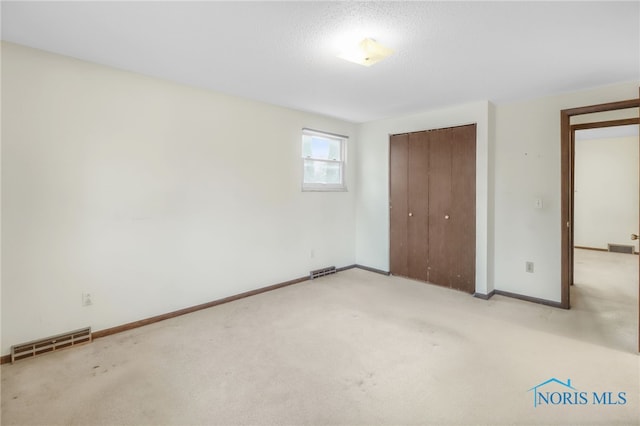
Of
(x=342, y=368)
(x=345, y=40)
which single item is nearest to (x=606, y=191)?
(x=345, y=40)

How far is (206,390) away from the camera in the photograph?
194 cm

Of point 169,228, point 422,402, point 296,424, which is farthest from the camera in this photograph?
point 169,228

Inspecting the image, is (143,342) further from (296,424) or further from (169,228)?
(296,424)

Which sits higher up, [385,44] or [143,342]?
[385,44]

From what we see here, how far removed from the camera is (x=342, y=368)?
2184 mm

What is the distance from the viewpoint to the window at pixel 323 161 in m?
4.36

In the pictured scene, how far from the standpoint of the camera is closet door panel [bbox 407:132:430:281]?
13.8ft

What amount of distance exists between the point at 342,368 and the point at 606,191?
24.0 feet

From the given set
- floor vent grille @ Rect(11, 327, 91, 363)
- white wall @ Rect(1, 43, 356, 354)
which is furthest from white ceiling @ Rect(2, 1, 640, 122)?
floor vent grille @ Rect(11, 327, 91, 363)

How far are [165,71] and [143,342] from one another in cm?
239

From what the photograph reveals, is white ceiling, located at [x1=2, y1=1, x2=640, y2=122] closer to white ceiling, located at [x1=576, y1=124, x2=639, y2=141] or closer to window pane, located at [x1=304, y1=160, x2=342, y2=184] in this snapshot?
window pane, located at [x1=304, y1=160, x2=342, y2=184]

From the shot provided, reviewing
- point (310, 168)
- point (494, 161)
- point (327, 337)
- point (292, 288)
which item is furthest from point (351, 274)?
point (494, 161)

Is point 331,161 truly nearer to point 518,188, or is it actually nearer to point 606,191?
point 518,188

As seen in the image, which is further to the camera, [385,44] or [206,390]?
[385,44]
